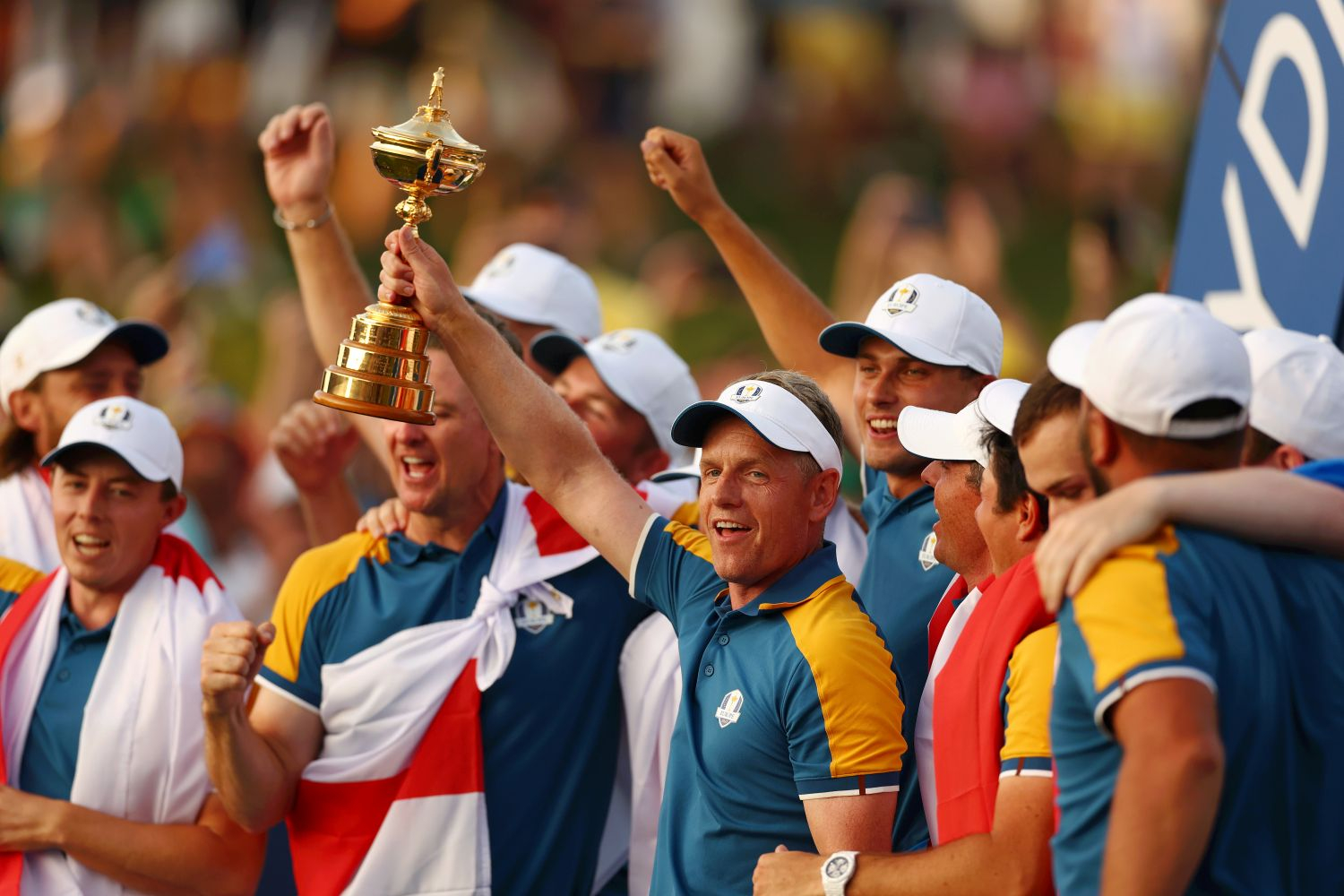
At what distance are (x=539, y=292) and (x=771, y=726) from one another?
2900 mm

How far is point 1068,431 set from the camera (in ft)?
9.74

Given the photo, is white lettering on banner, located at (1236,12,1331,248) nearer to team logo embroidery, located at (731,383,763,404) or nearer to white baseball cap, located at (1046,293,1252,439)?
team logo embroidery, located at (731,383,763,404)

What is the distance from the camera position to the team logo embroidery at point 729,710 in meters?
3.51

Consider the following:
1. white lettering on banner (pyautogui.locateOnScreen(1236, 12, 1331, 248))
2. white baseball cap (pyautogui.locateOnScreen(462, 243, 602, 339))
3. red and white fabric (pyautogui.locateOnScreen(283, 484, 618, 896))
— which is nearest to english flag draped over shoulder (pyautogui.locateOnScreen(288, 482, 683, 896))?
red and white fabric (pyautogui.locateOnScreen(283, 484, 618, 896))

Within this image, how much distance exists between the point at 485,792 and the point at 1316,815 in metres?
2.31

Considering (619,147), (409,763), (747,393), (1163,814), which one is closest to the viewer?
(1163,814)

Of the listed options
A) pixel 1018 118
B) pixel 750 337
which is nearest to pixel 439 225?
pixel 750 337

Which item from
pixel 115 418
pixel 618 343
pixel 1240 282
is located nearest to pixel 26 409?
pixel 115 418

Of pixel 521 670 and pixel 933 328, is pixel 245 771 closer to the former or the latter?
pixel 521 670

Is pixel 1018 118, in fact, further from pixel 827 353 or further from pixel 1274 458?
pixel 1274 458

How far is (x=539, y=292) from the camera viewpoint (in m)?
6.04

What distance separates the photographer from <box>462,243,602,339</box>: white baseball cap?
5938 millimetres

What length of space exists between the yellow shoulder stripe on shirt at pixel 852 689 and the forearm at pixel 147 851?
1.99 meters

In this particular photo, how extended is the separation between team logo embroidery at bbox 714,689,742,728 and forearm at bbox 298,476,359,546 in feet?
7.86
